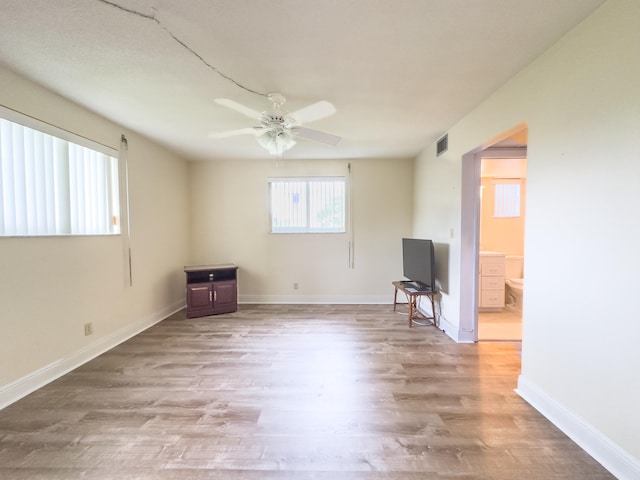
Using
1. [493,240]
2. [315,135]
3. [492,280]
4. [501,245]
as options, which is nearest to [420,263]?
[492,280]

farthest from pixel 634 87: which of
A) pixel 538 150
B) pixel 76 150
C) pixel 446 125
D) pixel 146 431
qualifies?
pixel 76 150

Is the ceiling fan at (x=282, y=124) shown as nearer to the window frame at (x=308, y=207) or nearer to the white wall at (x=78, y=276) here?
the white wall at (x=78, y=276)

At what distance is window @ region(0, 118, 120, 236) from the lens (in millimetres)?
2043

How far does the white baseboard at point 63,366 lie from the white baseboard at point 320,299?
5.49 feet

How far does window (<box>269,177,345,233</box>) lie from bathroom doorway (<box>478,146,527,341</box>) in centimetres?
223

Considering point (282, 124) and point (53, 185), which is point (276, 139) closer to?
point (282, 124)

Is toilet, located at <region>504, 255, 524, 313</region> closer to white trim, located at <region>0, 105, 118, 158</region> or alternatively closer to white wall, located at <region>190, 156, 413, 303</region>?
white wall, located at <region>190, 156, 413, 303</region>

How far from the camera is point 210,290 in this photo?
13.5 feet

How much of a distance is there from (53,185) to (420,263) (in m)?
4.14

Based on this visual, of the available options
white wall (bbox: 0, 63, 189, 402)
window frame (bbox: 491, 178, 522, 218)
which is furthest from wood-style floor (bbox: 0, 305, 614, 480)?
window frame (bbox: 491, 178, 522, 218)

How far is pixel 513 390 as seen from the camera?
213cm

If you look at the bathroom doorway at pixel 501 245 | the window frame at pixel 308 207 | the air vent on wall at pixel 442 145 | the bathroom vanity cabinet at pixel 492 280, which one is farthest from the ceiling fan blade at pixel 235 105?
the bathroom vanity cabinet at pixel 492 280

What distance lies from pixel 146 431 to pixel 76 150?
2.66 meters

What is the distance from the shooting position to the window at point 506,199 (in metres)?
4.61
